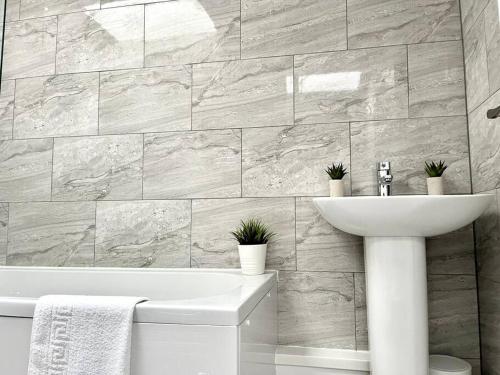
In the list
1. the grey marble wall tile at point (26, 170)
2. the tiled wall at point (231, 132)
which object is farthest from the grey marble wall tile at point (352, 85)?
the grey marble wall tile at point (26, 170)

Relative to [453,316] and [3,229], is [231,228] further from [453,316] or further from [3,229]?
[3,229]

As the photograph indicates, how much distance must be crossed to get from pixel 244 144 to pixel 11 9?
1691 mm

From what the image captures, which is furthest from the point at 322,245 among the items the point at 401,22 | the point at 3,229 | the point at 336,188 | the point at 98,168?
the point at 3,229

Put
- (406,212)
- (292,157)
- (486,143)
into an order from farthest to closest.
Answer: (292,157)
(486,143)
(406,212)

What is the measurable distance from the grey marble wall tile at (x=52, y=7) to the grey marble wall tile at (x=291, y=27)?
92 centimetres

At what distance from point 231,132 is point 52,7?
1343 mm

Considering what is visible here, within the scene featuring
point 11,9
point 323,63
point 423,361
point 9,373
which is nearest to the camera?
point 9,373

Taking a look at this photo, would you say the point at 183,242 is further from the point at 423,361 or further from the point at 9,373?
the point at 423,361

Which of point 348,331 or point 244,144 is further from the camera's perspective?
point 244,144

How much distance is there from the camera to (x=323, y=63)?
1862mm

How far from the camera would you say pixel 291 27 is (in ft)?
6.28

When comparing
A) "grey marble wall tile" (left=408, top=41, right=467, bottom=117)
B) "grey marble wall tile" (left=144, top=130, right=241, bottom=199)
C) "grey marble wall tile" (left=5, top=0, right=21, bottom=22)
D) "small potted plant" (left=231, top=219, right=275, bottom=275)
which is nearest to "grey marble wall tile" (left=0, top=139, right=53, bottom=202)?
"grey marble wall tile" (left=144, top=130, right=241, bottom=199)

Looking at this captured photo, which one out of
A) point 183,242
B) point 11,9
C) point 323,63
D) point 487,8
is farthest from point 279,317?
point 11,9

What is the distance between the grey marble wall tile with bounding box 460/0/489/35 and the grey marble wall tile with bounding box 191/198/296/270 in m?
1.10
